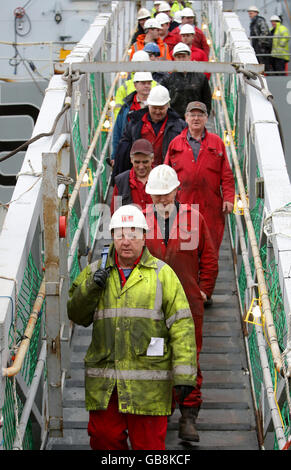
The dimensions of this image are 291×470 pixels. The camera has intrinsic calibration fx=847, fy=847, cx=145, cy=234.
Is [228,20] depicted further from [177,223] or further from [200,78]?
[177,223]

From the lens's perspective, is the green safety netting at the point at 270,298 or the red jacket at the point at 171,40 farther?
the red jacket at the point at 171,40

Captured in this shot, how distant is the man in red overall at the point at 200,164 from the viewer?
7461mm

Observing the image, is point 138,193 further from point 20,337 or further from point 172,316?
point 20,337

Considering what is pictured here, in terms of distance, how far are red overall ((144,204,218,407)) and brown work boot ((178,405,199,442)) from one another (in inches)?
1.8

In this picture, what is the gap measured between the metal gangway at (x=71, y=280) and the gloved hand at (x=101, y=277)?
466 mm

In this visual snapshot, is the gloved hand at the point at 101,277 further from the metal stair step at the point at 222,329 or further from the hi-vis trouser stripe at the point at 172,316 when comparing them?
the metal stair step at the point at 222,329

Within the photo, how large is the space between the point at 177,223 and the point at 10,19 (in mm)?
16204

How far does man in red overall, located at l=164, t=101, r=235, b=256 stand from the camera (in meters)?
7.46

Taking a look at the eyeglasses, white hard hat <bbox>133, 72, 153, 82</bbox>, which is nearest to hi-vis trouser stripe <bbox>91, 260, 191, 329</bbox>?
the eyeglasses

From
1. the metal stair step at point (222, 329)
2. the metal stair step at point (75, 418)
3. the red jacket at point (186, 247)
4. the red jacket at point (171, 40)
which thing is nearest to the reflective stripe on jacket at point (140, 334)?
the red jacket at point (186, 247)

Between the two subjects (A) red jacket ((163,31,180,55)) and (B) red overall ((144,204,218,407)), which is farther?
(A) red jacket ((163,31,180,55))

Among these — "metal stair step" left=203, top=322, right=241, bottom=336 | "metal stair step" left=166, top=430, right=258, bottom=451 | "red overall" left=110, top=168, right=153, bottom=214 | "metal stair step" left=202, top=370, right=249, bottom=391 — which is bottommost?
"metal stair step" left=166, top=430, right=258, bottom=451

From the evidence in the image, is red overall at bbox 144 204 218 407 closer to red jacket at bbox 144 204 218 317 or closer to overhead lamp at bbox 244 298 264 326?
red jacket at bbox 144 204 218 317

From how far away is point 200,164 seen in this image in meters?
7.49
